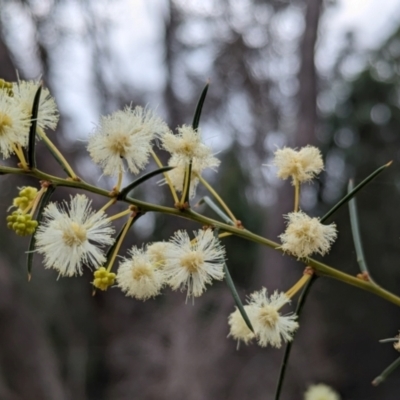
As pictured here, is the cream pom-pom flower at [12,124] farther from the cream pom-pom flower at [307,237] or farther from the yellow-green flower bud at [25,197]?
the cream pom-pom flower at [307,237]

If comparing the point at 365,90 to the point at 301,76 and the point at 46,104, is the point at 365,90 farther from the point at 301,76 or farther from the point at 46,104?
the point at 46,104

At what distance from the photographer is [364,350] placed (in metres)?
4.01

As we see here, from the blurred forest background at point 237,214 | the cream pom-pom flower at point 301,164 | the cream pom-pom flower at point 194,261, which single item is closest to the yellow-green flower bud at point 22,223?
the cream pom-pom flower at point 194,261

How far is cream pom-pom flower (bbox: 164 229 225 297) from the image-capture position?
39 cm

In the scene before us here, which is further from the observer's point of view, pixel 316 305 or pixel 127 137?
pixel 316 305

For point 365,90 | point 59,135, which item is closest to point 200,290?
point 59,135

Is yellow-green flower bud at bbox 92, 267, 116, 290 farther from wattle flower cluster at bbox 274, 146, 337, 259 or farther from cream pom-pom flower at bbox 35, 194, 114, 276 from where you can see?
wattle flower cluster at bbox 274, 146, 337, 259

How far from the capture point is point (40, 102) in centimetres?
37

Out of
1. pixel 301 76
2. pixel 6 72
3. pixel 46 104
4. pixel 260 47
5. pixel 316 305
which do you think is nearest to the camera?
pixel 46 104

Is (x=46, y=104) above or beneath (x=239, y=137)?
beneath

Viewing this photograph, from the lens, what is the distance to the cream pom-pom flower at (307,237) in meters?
0.39

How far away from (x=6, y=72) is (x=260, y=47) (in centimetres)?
162

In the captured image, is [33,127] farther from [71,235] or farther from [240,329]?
[240,329]

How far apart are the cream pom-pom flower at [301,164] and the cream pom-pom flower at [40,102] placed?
196 millimetres
